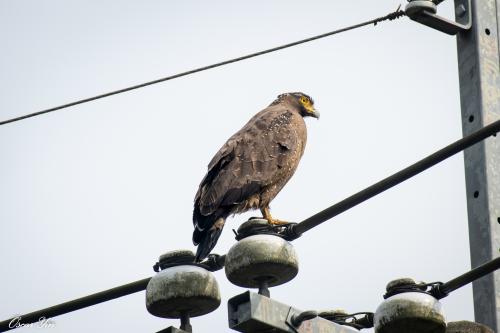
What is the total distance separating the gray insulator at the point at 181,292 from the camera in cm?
623

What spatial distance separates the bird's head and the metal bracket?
16.4 ft

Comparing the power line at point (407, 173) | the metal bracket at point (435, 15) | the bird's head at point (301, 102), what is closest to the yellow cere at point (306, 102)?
the bird's head at point (301, 102)

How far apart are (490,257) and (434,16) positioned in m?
1.86

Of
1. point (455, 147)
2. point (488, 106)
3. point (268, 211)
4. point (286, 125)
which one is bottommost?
point (455, 147)

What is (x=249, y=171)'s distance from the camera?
33.8ft

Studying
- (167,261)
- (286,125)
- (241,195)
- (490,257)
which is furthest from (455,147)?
(286,125)

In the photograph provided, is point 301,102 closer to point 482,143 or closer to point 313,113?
point 313,113

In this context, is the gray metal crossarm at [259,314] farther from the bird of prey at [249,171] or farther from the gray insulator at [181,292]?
the bird of prey at [249,171]

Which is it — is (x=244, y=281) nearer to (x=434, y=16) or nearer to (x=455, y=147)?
(x=455, y=147)

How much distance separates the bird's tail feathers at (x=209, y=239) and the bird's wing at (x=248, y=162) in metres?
0.12

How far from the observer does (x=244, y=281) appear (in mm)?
6184

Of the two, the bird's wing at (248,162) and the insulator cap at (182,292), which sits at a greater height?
the bird's wing at (248,162)

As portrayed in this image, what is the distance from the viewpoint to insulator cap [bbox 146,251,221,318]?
245 inches

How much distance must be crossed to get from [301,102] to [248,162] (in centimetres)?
246
